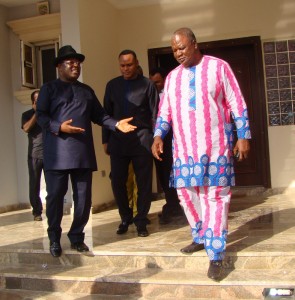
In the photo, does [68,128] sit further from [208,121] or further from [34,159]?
[34,159]

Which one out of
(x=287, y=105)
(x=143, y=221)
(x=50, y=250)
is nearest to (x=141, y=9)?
(x=287, y=105)

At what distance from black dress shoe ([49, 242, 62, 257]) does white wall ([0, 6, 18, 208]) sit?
9.52 feet

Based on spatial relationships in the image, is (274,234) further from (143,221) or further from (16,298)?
(16,298)

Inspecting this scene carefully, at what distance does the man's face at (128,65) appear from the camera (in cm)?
375

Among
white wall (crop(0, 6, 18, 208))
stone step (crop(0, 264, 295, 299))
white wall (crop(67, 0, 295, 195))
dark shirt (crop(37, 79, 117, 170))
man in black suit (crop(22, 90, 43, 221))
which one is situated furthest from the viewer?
white wall (crop(0, 6, 18, 208))

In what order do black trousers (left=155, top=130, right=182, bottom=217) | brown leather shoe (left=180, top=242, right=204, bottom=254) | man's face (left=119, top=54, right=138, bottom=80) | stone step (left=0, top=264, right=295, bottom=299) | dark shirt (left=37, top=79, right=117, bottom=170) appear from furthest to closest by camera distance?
1. black trousers (left=155, top=130, right=182, bottom=217)
2. man's face (left=119, top=54, right=138, bottom=80)
3. dark shirt (left=37, top=79, right=117, bottom=170)
4. brown leather shoe (left=180, top=242, right=204, bottom=254)
5. stone step (left=0, top=264, right=295, bottom=299)

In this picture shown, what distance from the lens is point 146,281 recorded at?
310 cm

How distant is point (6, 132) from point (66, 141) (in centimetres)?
320

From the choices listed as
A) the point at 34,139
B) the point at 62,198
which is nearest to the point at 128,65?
the point at 62,198

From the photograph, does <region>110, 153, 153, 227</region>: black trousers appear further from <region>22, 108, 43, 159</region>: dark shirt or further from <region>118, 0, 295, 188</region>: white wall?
<region>118, 0, 295, 188</region>: white wall

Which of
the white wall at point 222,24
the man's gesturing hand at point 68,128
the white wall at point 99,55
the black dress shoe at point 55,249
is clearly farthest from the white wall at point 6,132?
the man's gesturing hand at point 68,128

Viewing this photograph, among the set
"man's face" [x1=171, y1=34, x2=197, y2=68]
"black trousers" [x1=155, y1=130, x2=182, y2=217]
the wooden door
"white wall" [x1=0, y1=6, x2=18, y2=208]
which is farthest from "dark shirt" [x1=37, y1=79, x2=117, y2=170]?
the wooden door

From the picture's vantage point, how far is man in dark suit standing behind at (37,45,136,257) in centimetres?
336

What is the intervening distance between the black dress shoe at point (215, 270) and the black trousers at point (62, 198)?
3.63 feet
